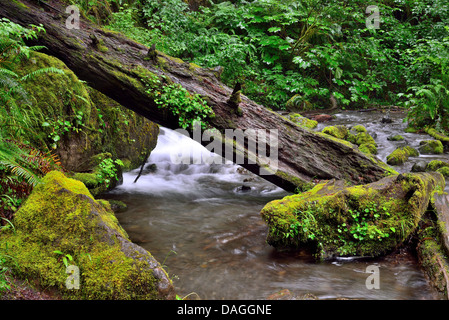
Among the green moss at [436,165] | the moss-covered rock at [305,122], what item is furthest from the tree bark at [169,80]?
the moss-covered rock at [305,122]

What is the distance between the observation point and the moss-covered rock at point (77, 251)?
2299 mm

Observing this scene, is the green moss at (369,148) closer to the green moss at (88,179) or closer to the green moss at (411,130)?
the green moss at (411,130)

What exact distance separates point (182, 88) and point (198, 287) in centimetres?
328

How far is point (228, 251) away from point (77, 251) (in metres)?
2.15

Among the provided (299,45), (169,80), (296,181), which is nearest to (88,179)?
(169,80)

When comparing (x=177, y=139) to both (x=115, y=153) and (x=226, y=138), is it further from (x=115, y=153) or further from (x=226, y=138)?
(x=226, y=138)

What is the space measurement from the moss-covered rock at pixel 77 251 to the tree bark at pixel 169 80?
2927 millimetres

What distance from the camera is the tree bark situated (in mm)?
5312

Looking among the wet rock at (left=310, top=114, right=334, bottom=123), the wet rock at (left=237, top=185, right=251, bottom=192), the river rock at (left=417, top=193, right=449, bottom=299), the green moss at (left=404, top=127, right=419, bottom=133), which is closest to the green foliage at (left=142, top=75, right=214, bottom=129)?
the wet rock at (left=237, top=185, right=251, bottom=192)

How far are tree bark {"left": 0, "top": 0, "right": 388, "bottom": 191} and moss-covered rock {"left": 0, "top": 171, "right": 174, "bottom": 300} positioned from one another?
9.60ft

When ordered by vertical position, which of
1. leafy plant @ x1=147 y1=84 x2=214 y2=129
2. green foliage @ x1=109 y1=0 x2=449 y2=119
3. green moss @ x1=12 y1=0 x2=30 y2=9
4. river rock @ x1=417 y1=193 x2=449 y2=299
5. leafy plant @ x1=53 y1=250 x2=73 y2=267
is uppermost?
green foliage @ x1=109 y1=0 x2=449 y2=119

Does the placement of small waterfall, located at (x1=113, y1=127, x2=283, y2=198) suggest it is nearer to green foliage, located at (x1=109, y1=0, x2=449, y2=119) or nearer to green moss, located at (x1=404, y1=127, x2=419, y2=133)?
green foliage, located at (x1=109, y1=0, x2=449, y2=119)

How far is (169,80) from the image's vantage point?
545 cm

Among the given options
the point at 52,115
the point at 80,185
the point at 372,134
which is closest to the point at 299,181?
the point at 80,185
